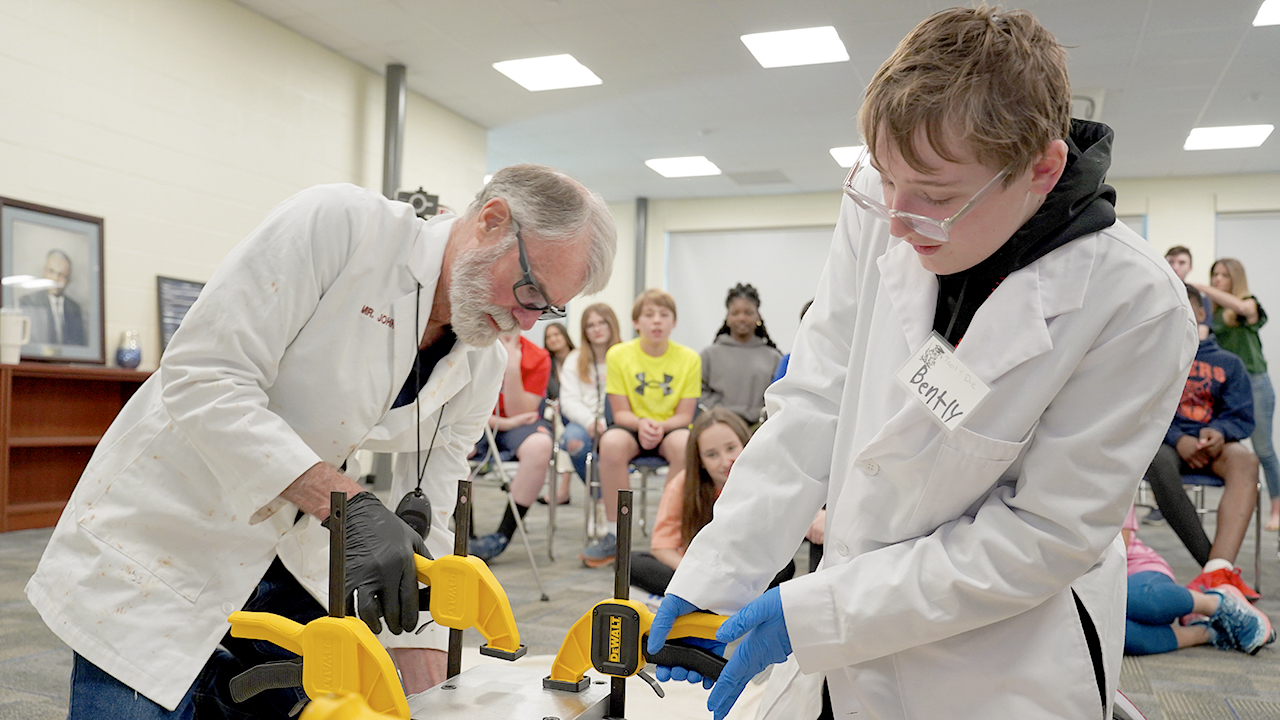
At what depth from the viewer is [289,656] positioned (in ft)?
4.35

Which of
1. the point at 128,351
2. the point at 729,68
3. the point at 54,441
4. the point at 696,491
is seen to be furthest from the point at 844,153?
the point at 54,441

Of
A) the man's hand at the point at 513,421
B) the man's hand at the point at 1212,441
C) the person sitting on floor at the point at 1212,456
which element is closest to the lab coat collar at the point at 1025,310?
the person sitting on floor at the point at 1212,456

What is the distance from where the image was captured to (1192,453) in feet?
11.2

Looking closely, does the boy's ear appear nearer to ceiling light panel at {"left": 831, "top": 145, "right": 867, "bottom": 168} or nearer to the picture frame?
the picture frame

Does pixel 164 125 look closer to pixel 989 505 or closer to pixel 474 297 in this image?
pixel 474 297

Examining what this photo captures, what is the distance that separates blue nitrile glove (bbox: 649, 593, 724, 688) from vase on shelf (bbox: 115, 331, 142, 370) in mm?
4284

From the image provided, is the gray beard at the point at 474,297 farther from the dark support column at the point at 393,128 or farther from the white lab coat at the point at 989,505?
the dark support column at the point at 393,128

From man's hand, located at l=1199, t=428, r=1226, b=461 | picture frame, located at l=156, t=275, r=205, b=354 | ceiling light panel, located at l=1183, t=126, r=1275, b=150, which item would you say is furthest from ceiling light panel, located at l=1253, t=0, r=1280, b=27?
picture frame, located at l=156, t=275, r=205, b=354

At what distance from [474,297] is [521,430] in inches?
112

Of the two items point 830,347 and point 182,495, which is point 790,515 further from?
point 182,495

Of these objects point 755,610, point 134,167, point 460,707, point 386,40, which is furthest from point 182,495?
point 386,40

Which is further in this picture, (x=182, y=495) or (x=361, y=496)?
(x=182, y=495)

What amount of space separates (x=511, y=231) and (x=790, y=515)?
63cm

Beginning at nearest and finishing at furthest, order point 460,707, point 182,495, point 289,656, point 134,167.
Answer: point 460,707
point 182,495
point 289,656
point 134,167
